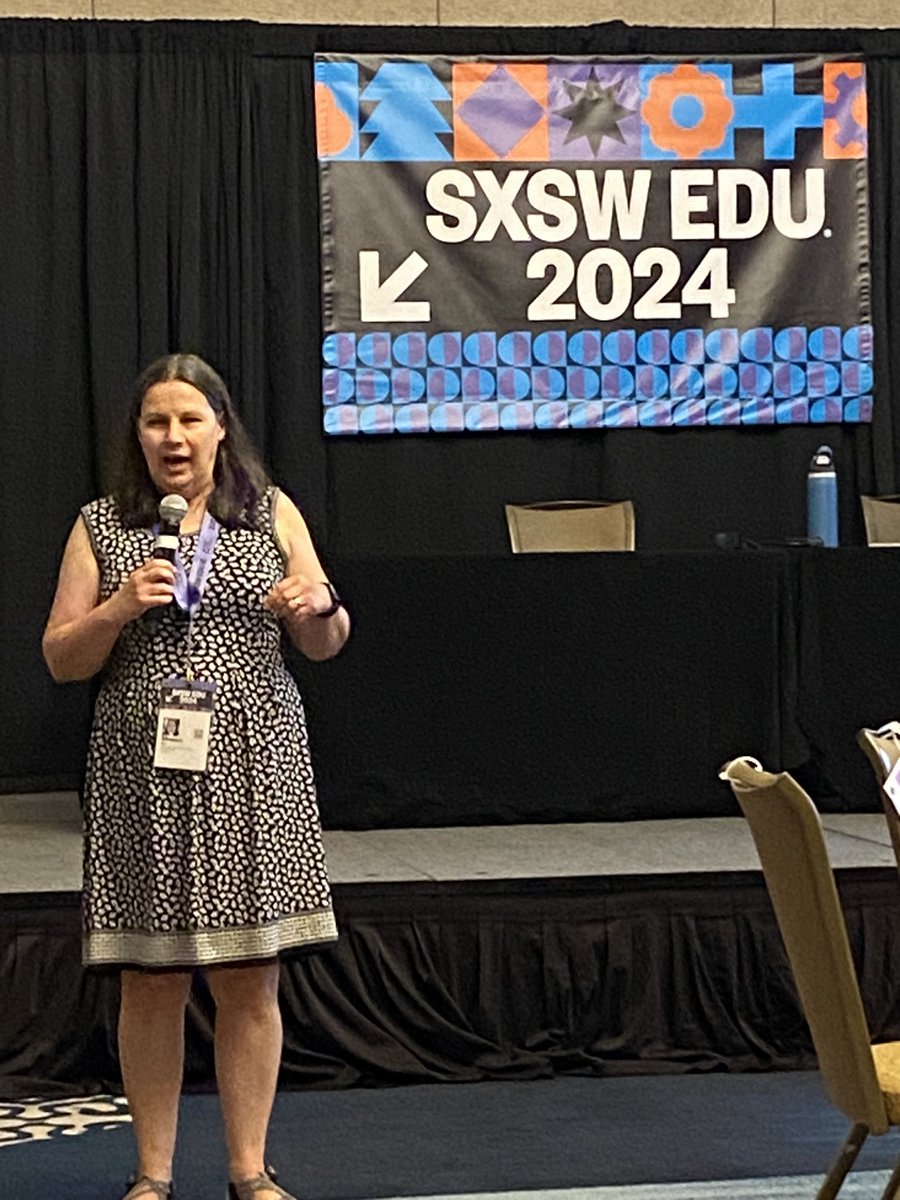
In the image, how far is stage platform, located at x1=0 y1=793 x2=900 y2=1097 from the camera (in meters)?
4.50

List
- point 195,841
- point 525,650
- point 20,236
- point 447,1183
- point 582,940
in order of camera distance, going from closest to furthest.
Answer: point 195,841 < point 447,1183 < point 582,940 < point 525,650 < point 20,236

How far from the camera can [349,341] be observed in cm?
742

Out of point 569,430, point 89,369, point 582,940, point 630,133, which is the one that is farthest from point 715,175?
point 582,940

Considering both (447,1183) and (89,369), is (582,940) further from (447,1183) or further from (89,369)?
(89,369)

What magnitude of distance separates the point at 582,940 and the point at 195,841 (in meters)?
1.52

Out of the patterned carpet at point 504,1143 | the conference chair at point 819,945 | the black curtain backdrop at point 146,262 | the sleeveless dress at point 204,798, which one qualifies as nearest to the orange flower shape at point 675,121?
the black curtain backdrop at point 146,262

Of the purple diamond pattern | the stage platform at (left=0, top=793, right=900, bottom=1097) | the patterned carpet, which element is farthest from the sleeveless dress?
the purple diamond pattern

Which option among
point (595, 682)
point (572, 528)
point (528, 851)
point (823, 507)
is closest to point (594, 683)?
point (595, 682)

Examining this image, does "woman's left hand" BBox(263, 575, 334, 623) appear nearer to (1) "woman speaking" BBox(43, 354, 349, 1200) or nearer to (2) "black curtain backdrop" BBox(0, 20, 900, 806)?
(1) "woman speaking" BBox(43, 354, 349, 1200)

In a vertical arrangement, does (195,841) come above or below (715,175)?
below

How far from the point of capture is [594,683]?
5453mm

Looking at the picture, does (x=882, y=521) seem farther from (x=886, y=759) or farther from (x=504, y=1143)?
(x=886, y=759)

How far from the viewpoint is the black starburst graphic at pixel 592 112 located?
745cm

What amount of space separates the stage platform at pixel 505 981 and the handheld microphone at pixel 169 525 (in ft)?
4.64
